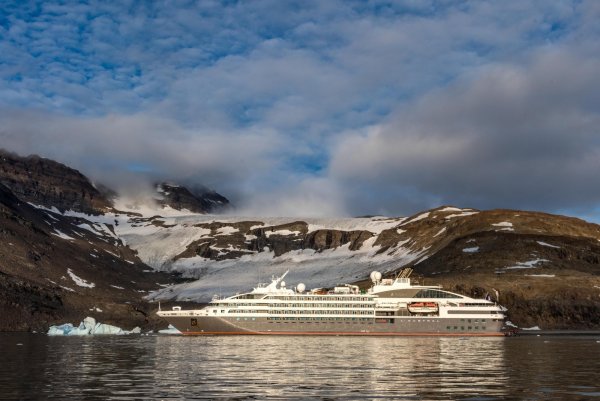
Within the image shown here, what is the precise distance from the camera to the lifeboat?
141750 millimetres

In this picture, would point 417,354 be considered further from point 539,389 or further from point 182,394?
point 182,394

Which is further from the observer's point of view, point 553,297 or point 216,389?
point 553,297

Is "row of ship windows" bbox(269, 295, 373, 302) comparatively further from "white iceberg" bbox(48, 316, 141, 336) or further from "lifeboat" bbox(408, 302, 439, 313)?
"white iceberg" bbox(48, 316, 141, 336)

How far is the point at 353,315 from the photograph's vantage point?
143m

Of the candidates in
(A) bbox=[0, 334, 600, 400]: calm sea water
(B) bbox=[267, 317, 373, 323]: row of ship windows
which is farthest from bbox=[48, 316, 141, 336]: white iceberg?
(A) bbox=[0, 334, 600, 400]: calm sea water

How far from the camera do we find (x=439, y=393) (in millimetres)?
41094

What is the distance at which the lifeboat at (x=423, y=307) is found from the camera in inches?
5581

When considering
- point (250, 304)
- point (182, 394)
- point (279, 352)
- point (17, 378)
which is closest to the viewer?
point (182, 394)

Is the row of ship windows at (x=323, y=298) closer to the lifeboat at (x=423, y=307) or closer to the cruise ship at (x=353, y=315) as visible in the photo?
the cruise ship at (x=353, y=315)

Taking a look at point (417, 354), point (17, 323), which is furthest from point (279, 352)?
point (17, 323)

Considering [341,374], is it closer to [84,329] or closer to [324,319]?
[324,319]

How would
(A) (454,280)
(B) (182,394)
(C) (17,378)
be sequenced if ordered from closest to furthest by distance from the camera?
(B) (182,394) < (C) (17,378) < (A) (454,280)

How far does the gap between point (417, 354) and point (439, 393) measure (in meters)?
36.2

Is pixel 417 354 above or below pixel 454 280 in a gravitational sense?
below
